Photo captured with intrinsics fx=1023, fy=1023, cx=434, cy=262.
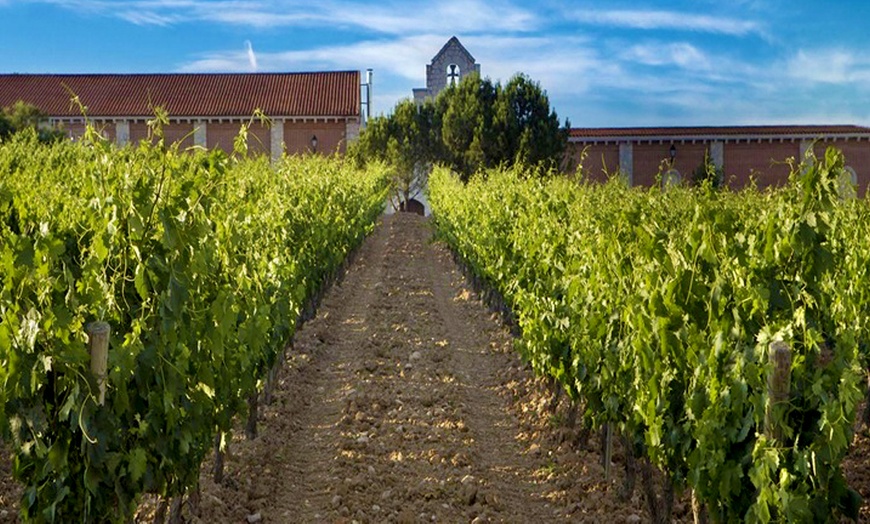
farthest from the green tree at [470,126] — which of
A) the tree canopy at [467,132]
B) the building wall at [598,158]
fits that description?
the building wall at [598,158]

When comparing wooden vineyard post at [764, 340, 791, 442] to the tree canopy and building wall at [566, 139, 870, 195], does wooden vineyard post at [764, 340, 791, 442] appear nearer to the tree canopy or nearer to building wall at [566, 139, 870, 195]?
the tree canopy

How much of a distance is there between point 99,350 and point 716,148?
123 ft

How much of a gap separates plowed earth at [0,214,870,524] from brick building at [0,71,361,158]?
30089mm

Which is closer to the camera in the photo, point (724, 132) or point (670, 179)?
point (670, 179)

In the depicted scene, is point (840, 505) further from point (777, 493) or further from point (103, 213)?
point (103, 213)

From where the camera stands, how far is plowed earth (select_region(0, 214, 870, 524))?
19.7ft

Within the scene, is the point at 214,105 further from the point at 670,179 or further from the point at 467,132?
the point at 670,179

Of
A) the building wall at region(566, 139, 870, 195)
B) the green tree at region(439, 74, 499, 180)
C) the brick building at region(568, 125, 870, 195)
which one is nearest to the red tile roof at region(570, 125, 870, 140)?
the brick building at region(568, 125, 870, 195)

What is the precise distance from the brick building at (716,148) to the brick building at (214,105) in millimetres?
9635

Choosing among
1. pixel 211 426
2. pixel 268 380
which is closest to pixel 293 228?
pixel 268 380

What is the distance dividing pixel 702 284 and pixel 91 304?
2698 millimetres

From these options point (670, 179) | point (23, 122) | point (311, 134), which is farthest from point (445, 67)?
point (670, 179)

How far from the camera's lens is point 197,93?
41781 mm

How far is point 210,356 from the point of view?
16.5 feet
